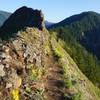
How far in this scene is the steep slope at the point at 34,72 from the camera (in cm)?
3039

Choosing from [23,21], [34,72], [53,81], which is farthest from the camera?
[23,21]

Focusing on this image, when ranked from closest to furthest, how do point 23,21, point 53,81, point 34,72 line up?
1. point 34,72
2. point 53,81
3. point 23,21

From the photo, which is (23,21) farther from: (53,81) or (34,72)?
(34,72)

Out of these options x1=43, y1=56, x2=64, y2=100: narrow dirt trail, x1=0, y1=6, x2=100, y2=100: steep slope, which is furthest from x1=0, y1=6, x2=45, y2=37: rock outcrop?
x1=43, y1=56, x2=64, y2=100: narrow dirt trail

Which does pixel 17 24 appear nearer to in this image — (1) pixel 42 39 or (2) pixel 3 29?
(2) pixel 3 29

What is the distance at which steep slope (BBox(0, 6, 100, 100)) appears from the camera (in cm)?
3039

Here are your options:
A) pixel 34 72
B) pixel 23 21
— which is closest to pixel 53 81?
pixel 34 72

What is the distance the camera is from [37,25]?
49.3 m

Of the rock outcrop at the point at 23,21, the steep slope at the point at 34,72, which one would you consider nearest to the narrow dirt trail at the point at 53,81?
the steep slope at the point at 34,72

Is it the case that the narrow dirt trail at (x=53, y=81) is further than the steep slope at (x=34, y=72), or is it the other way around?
the narrow dirt trail at (x=53, y=81)

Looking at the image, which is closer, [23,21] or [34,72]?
[34,72]

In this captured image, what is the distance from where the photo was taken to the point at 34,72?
3566 centimetres

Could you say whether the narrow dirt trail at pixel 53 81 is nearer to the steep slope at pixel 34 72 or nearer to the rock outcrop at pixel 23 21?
the steep slope at pixel 34 72

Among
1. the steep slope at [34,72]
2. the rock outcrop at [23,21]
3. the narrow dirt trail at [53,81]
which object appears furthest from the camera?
the rock outcrop at [23,21]
